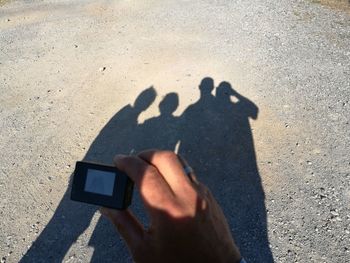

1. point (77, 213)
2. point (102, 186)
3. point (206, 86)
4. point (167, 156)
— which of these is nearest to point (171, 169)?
point (167, 156)

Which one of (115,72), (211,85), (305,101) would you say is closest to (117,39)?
(115,72)

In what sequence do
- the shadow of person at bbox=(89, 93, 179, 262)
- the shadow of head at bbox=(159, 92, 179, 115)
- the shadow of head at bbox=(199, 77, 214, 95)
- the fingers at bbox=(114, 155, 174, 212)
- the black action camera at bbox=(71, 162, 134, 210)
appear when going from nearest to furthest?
the fingers at bbox=(114, 155, 174, 212) < the black action camera at bbox=(71, 162, 134, 210) < the shadow of person at bbox=(89, 93, 179, 262) < the shadow of head at bbox=(159, 92, 179, 115) < the shadow of head at bbox=(199, 77, 214, 95)

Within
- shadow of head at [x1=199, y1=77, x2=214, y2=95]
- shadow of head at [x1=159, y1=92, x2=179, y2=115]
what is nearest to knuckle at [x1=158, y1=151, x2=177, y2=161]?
shadow of head at [x1=159, y1=92, x2=179, y2=115]

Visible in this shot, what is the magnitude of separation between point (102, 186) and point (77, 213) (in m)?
2.55

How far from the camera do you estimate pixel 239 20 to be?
7215mm

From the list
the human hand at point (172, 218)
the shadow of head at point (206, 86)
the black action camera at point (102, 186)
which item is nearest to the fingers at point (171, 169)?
the human hand at point (172, 218)

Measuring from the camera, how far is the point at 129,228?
988 mm

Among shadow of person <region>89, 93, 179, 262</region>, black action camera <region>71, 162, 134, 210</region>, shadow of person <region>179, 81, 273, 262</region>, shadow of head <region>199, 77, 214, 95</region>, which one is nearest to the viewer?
black action camera <region>71, 162, 134, 210</region>

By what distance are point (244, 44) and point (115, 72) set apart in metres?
2.38

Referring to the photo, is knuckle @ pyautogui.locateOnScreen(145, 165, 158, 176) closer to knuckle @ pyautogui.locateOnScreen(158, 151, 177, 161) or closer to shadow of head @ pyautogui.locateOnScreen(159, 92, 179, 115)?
knuckle @ pyautogui.locateOnScreen(158, 151, 177, 161)

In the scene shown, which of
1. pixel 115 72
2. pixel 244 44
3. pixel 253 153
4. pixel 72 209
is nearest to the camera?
pixel 72 209

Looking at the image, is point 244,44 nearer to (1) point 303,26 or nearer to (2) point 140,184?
(1) point 303,26

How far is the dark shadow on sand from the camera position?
3502mm

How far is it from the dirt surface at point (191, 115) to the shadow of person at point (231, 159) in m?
0.02
